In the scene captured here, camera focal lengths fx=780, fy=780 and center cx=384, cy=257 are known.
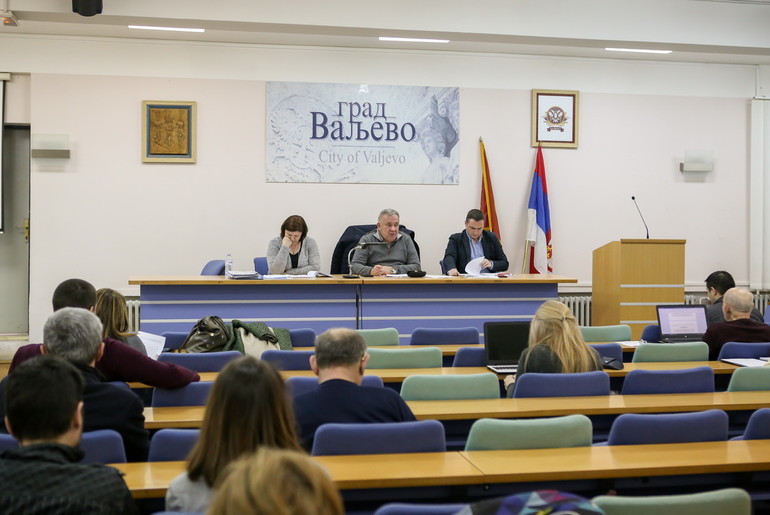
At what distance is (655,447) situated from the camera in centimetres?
288

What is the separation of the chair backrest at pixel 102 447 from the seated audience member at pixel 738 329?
4.01 metres

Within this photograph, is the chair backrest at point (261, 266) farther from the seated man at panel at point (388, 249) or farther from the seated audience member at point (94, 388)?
the seated audience member at point (94, 388)

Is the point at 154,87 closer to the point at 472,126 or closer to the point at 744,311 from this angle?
the point at 472,126

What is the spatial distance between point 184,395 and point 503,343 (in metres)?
2.07

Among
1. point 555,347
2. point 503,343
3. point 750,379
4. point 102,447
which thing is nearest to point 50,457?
point 102,447

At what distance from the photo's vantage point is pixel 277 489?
1.09 meters

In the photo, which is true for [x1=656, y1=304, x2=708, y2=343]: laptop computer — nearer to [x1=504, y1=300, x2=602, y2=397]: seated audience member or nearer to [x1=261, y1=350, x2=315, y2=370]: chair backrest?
[x1=504, y1=300, x2=602, y2=397]: seated audience member

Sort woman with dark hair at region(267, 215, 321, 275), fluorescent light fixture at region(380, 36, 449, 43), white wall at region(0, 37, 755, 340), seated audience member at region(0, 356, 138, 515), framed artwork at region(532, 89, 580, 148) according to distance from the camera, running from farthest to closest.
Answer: framed artwork at region(532, 89, 580, 148), white wall at region(0, 37, 755, 340), fluorescent light fixture at region(380, 36, 449, 43), woman with dark hair at region(267, 215, 321, 275), seated audience member at region(0, 356, 138, 515)

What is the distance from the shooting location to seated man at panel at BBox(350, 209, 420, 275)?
771cm

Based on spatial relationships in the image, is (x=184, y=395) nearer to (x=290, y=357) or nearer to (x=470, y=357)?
(x=290, y=357)

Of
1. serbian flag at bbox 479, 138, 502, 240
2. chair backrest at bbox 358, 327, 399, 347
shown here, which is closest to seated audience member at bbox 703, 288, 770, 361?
chair backrest at bbox 358, 327, 399, 347

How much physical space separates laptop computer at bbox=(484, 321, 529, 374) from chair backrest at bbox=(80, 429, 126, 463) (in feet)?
8.57

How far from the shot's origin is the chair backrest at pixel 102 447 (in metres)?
2.59

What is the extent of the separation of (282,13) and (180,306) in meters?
3.16
